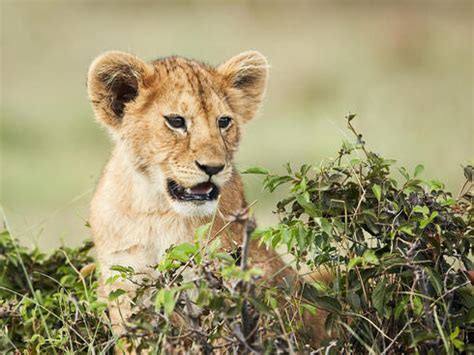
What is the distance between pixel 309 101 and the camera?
505 inches

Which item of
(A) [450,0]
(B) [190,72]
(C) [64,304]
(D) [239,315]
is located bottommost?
(A) [450,0]

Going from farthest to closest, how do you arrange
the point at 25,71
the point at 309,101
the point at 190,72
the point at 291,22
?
the point at 291,22
the point at 25,71
the point at 309,101
the point at 190,72

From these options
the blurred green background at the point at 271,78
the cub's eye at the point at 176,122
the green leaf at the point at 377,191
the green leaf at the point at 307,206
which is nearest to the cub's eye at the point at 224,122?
the cub's eye at the point at 176,122

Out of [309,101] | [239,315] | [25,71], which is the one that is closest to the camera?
[239,315]

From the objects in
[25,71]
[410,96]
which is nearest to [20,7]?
[25,71]

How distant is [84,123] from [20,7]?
548cm

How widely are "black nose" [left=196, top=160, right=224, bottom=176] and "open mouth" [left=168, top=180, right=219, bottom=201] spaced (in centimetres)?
6

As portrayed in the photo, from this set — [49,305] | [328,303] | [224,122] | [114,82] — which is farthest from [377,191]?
[49,305]

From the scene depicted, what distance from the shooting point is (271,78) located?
13.4 m

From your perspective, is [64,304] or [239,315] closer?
[239,315]

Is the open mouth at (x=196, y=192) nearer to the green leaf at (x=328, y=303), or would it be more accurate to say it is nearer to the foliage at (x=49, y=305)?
the foliage at (x=49, y=305)

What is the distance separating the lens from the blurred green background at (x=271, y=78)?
33.9 feet

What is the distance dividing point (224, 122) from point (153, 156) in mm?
336

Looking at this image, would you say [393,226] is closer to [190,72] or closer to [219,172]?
[219,172]
